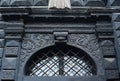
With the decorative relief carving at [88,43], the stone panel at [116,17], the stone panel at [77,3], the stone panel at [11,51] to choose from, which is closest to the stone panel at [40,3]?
the stone panel at [77,3]

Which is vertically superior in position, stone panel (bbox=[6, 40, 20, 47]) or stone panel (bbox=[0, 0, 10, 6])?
stone panel (bbox=[0, 0, 10, 6])

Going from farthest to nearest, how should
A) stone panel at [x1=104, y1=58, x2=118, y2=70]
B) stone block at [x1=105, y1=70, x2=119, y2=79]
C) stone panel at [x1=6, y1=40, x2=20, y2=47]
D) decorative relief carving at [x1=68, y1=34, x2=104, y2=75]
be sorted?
stone panel at [x1=6, y1=40, x2=20, y2=47] → decorative relief carving at [x1=68, y1=34, x2=104, y2=75] → stone panel at [x1=104, y1=58, x2=118, y2=70] → stone block at [x1=105, y1=70, x2=119, y2=79]

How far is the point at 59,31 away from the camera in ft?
32.8

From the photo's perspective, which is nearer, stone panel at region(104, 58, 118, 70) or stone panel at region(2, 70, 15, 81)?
stone panel at region(2, 70, 15, 81)

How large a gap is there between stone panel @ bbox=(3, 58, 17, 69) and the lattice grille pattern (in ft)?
1.85

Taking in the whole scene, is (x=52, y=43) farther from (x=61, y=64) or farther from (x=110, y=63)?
(x=110, y=63)

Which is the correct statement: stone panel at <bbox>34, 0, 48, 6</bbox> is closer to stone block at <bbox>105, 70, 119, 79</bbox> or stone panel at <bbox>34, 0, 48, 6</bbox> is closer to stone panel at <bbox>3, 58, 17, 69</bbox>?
stone panel at <bbox>3, 58, 17, 69</bbox>

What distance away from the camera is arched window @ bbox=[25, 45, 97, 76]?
944cm

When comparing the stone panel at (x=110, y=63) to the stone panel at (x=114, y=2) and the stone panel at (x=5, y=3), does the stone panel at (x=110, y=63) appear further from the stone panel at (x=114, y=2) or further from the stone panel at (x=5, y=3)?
the stone panel at (x=5, y=3)

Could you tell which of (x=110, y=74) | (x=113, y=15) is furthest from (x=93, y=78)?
(x=113, y=15)

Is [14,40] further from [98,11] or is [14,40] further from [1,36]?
[98,11]

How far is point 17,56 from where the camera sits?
9422 mm

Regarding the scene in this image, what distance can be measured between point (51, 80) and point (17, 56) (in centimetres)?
126

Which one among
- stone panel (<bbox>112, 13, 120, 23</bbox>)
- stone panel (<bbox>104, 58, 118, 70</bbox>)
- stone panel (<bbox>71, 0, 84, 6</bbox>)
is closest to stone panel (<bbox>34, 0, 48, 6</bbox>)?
stone panel (<bbox>71, 0, 84, 6</bbox>)
